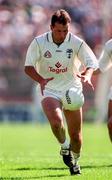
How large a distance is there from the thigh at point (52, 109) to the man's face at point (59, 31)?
774 mm

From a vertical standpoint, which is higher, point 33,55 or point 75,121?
point 33,55

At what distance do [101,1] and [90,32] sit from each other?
2.75 metres

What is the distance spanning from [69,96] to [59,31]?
0.85m

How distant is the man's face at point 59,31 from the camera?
8.98 metres

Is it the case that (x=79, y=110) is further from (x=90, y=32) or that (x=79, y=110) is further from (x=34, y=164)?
(x=90, y=32)

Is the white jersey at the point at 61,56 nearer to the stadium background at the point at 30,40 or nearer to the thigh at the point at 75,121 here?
the thigh at the point at 75,121

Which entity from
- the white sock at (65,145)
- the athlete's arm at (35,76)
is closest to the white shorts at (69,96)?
the athlete's arm at (35,76)

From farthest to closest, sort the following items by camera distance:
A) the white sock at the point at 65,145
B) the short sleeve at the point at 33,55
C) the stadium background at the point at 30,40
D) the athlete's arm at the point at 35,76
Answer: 1. the stadium background at the point at 30,40
2. the white sock at the point at 65,145
3. the short sleeve at the point at 33,55
4. the athlete's arm at the point at 35,76

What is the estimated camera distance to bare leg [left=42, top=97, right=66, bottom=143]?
356 inches

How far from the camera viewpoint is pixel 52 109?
9.09m

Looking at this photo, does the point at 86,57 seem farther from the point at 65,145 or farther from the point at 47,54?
the point at 65,145

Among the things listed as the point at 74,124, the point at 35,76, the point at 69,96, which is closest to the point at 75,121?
the point at 74,124

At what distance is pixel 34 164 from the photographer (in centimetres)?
1130

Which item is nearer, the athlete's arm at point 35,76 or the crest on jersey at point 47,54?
the athlete's arm at point 35,76
